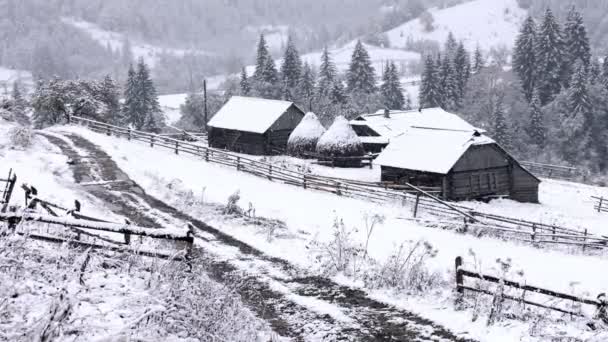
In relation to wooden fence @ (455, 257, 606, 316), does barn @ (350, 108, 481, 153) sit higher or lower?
higher

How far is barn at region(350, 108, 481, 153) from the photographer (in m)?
52.6

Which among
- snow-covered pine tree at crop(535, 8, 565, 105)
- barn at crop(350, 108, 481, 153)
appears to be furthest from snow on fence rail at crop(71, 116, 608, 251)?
snow-covered pine tree at crop(535, 8, 565, 105)

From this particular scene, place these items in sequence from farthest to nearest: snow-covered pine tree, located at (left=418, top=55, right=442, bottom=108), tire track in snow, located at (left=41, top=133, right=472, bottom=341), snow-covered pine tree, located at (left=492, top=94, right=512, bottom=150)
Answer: snow-covered pine tree, located at (left=418, top=55, right=442, bottom=108), snow-covered pine tree, located at (left=492, top=94, right=512, bottom=150), tire track in snow, located at (left=41, top=133, right=472, bottom=341)

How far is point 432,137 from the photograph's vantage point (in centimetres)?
3803

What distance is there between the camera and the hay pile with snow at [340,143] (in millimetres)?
44875

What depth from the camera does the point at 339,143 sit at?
1767 inches

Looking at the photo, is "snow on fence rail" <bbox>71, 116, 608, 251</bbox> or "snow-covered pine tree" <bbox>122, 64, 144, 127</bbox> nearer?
"snow on fence rail" <bbox>71, 116, 608, 251</bbox>

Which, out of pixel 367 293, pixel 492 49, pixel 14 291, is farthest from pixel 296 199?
pixel 492 49

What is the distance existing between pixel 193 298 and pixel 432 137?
3112 centimetres

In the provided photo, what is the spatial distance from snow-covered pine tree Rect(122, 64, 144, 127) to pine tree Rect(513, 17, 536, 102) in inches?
2176

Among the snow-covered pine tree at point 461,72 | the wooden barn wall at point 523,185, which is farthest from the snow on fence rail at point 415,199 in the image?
the snow-covered pine tree at point 461,72

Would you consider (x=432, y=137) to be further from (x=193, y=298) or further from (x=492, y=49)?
(x=492, y=49)

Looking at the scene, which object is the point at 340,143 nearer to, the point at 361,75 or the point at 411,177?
the point at 411,177

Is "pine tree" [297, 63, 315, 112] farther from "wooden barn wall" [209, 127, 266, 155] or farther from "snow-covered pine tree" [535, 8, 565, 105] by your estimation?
"snow-covered pine tree" [535, 8, 565, 105]
